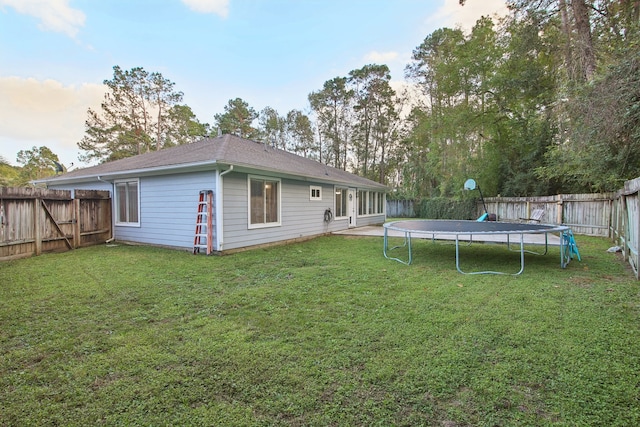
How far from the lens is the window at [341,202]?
37.5ft

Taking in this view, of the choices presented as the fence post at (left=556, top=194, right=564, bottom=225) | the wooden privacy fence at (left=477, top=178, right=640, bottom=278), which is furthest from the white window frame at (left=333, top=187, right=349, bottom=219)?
the fence post at (left=556, top=194, right=564, bottom=225)

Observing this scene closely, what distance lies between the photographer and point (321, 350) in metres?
2.34

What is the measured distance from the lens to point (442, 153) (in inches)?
640

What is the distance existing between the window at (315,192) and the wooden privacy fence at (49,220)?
20.1 feet

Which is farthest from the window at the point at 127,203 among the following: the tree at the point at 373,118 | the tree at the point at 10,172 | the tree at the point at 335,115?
the tree at the point at 10,172

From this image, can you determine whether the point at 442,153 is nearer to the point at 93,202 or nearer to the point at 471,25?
the point at 471,25

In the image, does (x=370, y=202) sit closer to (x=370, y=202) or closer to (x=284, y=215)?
(x=370, y=202)

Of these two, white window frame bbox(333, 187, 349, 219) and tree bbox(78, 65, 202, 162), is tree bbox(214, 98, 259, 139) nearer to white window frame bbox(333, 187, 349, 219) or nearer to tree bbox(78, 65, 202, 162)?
tree bbox(78, 65, 202, 162)

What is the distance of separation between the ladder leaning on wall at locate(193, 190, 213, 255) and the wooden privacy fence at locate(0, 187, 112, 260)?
3549mm

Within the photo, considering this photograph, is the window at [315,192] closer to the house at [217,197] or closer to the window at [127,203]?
the house at [217,197]

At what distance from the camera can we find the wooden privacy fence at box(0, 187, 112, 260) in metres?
6.18

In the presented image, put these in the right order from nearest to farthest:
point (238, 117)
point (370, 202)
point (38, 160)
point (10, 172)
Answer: point (370, 202)
point (238, 117)
point (10, 172)
point (38, 160)

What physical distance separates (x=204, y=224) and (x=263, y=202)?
5.52ft

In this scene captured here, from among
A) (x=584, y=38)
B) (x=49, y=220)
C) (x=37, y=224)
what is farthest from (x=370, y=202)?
(x=37, y=224)
